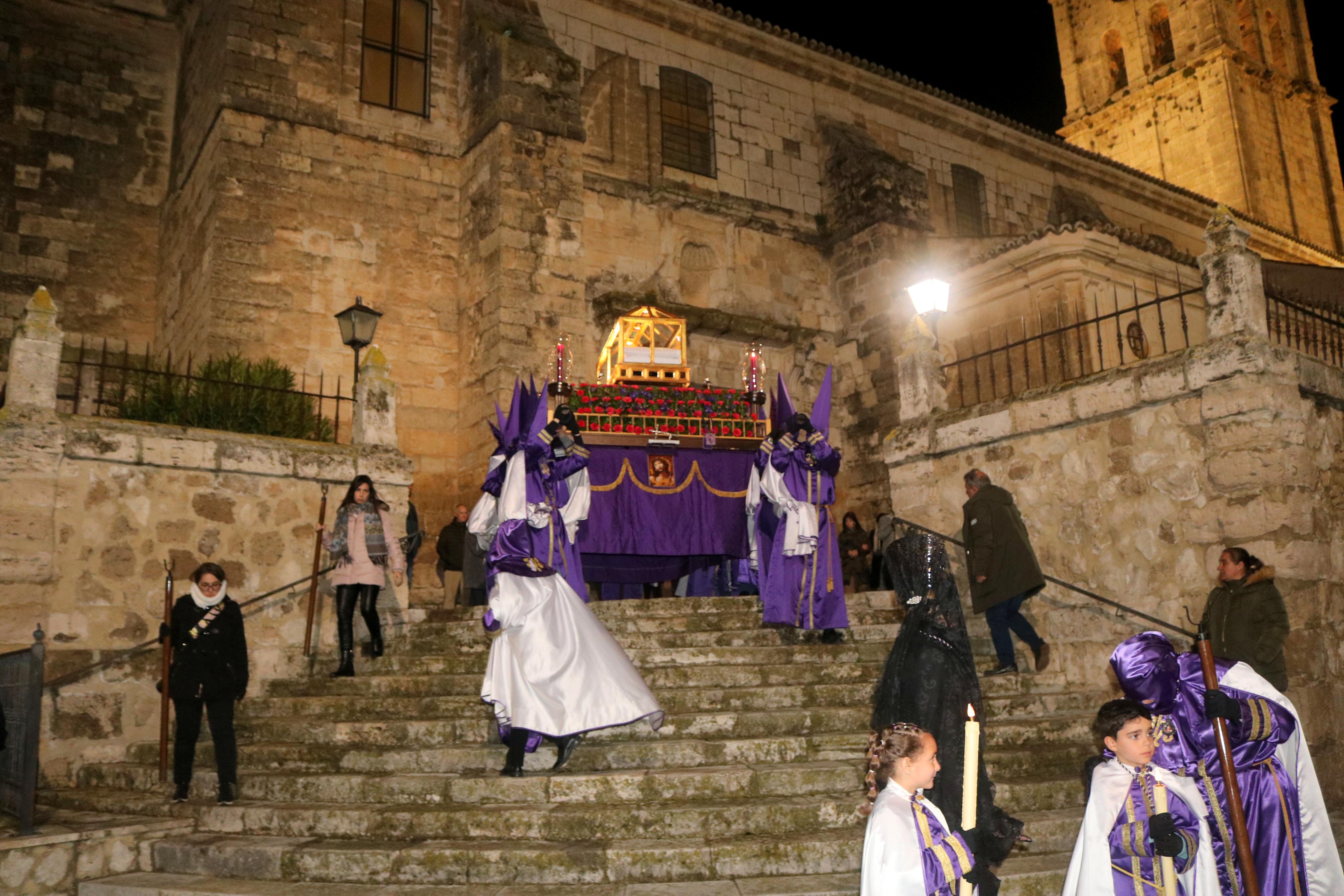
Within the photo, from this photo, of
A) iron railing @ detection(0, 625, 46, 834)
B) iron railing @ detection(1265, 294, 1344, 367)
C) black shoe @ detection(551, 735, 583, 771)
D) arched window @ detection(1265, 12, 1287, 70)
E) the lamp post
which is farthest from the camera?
arched window @ detection(1265, 12, 1287, 70)

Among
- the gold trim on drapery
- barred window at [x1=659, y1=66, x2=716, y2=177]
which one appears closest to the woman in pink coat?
the gold trim on drapery

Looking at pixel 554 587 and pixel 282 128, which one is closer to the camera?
pixel 554 587

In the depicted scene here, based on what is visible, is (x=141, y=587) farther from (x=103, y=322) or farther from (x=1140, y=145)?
(x=1140, y=145)

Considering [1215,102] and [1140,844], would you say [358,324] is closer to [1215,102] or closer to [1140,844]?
[1140,844]

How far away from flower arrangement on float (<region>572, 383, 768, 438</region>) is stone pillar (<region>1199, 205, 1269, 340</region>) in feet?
14.7

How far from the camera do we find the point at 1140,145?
102 feet

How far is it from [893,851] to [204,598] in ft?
16.3

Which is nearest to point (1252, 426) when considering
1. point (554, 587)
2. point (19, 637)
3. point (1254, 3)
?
point (554, 587)

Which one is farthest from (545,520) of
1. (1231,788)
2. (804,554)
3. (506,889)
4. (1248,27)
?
(1248,27)

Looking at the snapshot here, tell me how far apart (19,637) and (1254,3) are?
3505 centimetres

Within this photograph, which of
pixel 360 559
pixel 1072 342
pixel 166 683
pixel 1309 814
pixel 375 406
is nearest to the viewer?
pixel 1309 814

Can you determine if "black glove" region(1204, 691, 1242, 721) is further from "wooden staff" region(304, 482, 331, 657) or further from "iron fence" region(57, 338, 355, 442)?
"iron fence" region(57, 338, 355, 442)

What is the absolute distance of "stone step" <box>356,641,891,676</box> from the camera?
7.74m

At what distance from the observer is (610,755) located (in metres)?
6.32
